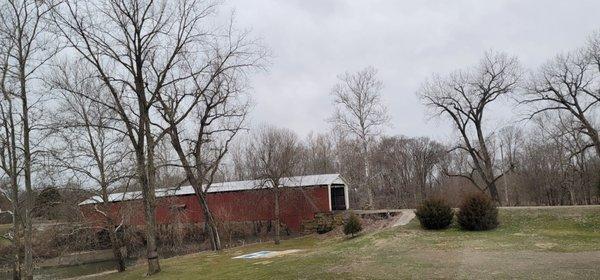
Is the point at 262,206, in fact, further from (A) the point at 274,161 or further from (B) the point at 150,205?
(B) the point at 150,205

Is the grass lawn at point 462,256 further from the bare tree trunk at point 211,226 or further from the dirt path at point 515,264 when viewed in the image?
the bare tree trunk at point 211,226

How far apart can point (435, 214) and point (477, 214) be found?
5.50 ft

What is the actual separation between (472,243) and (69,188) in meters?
14.6

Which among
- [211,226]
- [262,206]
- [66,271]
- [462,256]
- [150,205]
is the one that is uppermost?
[150,205]

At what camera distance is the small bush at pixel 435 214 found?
65.4 feet

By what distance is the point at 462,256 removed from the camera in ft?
42.4

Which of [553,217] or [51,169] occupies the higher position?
[51,169]

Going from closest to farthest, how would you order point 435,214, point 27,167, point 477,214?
point 27,167, point 477,214, point 435,214

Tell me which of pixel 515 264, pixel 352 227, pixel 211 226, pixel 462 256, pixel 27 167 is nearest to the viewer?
pixel 515 264

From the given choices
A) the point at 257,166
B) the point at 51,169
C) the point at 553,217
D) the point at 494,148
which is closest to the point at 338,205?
the point at 257,166

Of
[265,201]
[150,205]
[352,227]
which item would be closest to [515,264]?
[150,205]

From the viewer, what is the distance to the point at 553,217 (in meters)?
19.5

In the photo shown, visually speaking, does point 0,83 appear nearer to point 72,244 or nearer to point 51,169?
point 51,169

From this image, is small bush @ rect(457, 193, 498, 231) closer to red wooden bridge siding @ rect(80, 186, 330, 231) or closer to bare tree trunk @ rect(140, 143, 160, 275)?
bare tree trunk @ rect(140, 143, 160, 275)
